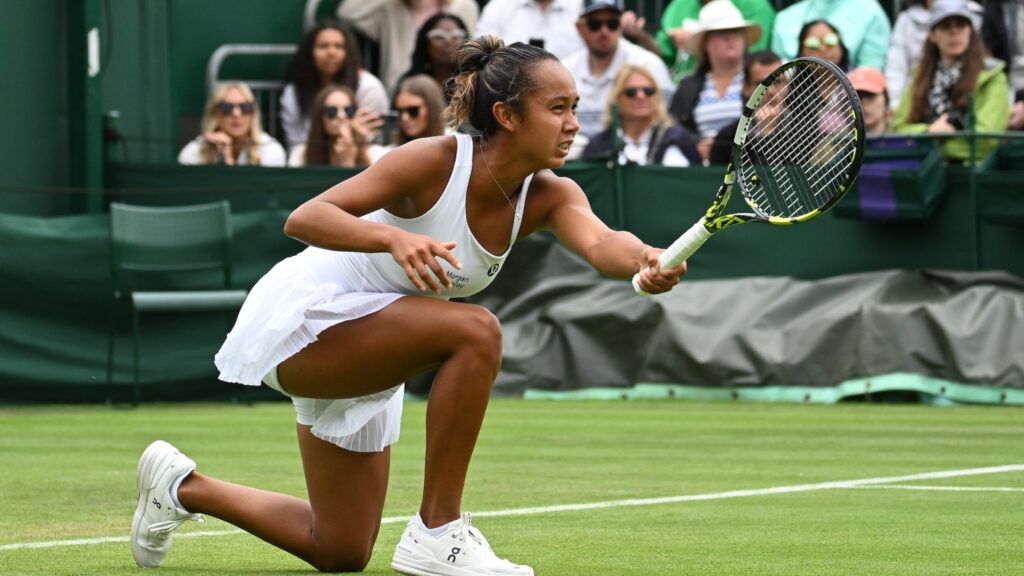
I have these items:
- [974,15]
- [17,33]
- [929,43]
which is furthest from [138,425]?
[974,15]

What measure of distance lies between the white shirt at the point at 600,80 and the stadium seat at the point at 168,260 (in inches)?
119

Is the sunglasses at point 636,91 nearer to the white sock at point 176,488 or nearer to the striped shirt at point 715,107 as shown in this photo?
the striped shirt at point 715,107

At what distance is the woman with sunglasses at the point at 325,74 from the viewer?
14.1 m

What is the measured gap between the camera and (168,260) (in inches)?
492

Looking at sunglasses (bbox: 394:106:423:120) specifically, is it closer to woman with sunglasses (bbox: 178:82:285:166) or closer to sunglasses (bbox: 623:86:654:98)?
woman with sunglasses (bbox: 178:82:285:166)

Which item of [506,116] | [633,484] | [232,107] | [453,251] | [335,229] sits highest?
[506,116]

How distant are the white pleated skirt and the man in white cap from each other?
883 cm

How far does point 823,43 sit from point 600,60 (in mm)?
1781

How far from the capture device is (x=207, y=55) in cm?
1642

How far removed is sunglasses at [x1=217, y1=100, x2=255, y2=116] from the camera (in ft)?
44.4

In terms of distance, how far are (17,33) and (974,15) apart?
7.09 metres

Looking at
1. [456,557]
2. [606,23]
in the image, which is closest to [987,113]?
[606,23]

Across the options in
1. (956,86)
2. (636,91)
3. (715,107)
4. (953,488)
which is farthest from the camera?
(715,107)

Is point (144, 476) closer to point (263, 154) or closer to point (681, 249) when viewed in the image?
point (681, 249)
